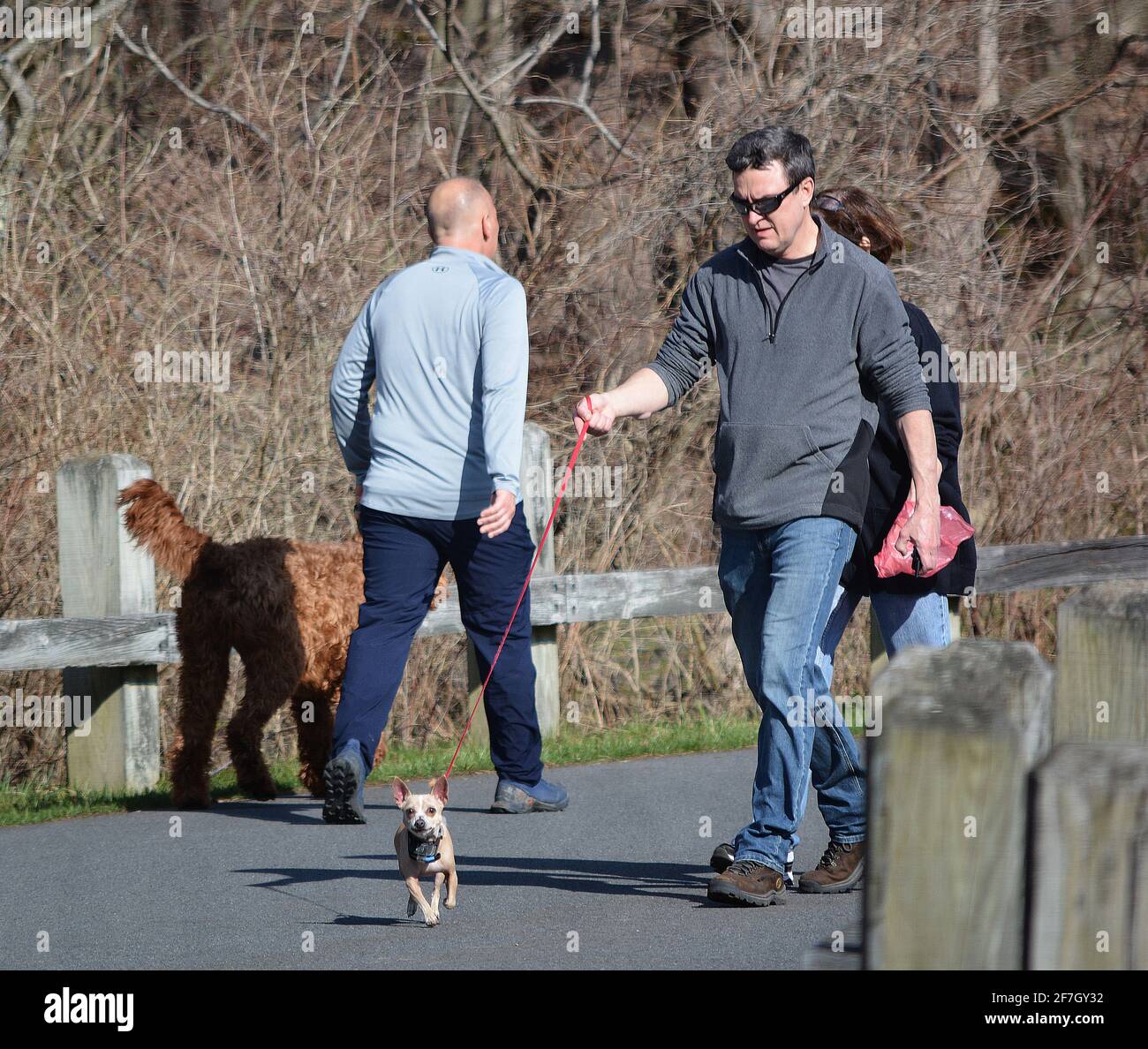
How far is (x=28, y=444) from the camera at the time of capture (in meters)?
8.21

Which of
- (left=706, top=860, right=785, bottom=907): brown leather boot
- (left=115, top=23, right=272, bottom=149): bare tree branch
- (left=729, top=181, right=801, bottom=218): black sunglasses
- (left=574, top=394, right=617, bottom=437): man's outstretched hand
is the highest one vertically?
(left=115, top=23, right=272, bottom=149): bare tree branch

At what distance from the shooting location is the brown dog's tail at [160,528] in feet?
21.4

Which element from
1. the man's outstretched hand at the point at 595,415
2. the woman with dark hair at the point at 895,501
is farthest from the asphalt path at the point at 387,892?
the man's outstretched hand at the point at 595,415

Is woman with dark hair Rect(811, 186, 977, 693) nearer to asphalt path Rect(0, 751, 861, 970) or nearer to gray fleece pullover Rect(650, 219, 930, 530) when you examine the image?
gray fleece pullover Rect(650, 219, 930, 530)

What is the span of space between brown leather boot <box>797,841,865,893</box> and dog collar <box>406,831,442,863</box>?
124 centimetres

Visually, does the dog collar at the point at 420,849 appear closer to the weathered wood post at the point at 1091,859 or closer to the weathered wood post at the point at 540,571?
the weathered wood post at the point at 1091,859

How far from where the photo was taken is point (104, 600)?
6902mm

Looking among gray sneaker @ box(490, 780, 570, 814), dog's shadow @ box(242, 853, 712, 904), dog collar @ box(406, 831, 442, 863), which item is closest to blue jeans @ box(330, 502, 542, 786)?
gray sneaker @ box(490, 780, 570, 814)

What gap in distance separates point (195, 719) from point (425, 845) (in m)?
2.45

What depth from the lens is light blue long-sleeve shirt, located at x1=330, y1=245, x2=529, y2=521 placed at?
5.87 m

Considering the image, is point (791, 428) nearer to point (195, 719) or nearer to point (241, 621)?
point (241, 621)

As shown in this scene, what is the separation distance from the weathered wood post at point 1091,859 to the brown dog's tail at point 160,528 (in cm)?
519

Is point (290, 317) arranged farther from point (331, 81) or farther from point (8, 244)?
point (331, 81)
